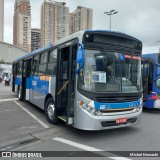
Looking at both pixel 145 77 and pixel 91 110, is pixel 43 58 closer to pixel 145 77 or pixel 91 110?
pixel 91 110

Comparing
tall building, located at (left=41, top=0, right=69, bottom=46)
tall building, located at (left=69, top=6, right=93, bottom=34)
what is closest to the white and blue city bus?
tall building, located at (left=69, top=6, right=93, bottom=34)

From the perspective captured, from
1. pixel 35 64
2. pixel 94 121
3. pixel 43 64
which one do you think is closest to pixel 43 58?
pixel 43 64

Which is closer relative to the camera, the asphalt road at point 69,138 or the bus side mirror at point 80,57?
the asphalt road at point 69,138

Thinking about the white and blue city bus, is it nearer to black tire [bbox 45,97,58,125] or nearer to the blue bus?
black tire [bbox 45,97,58,125]

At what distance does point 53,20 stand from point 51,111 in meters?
32.8

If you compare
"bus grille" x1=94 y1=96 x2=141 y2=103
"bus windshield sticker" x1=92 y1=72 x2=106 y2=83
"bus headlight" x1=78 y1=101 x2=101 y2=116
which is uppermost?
"bus windshield sticker" x1=92 y1=72 x2=106 y2=83

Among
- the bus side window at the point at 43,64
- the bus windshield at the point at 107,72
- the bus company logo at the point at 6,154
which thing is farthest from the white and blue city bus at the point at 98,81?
the bus company logo at the point at 6,154

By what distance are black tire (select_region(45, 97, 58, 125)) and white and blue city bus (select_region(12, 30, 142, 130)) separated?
8 cm

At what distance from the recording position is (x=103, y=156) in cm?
444

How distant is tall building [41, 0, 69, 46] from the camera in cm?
3584

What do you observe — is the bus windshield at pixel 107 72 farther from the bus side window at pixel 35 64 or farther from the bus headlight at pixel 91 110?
the bus side window at pixel 35 64

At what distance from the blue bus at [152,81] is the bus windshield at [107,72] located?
371 cm

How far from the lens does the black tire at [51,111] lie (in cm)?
680

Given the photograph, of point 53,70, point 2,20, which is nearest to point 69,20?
point 53,70
